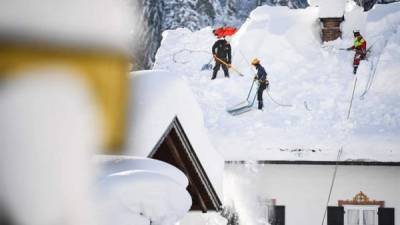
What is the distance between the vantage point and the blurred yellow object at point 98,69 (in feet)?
0.91

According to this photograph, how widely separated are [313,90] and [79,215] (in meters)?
7.08

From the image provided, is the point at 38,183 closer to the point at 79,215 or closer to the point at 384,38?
the point at 79,215

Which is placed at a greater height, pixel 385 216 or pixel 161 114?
pixel 161 114

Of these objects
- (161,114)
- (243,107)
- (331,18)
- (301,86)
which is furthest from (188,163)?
(331,18)

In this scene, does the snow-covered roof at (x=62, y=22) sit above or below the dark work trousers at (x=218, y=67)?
below

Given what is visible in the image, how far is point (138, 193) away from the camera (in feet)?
1.35

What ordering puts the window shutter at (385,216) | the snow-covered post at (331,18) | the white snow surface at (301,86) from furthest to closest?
the snow-covered post at (331,18), the white snow surface at (301,86), the window shutter at (385,216)

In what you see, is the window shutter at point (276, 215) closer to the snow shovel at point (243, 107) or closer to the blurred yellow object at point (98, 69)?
the snow shovel at point (243, 107)

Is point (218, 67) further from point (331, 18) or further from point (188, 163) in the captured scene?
point (188, 163)

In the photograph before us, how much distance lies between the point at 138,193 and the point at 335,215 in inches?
258

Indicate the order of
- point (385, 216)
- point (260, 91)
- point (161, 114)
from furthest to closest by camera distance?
point (260, 91) < point (385, 216) < point (161, 114)

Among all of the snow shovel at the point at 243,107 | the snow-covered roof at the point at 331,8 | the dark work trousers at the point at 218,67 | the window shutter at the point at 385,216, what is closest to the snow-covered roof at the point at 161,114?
the window shutter at the point at 385,216

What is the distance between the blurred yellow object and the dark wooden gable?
162 cm

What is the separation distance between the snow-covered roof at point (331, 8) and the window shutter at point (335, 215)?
2.04m
